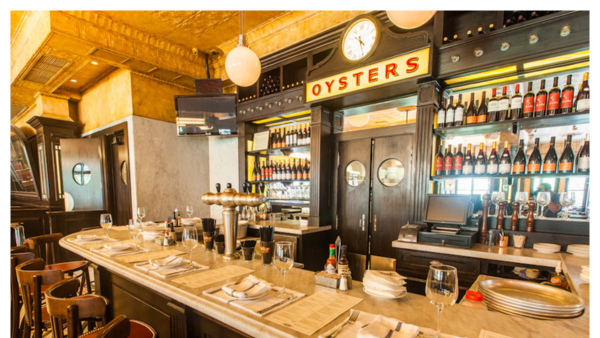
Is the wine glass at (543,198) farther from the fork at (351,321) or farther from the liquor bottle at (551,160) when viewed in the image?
the fork at (351,321)

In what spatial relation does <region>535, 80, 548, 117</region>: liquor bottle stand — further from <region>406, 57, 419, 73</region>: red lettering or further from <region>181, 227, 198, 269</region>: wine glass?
<region>181, 227, 198, 269</region>: wine glass

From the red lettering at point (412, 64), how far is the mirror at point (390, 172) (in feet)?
3.55

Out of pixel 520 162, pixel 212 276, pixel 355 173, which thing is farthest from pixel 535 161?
pixel 212 276

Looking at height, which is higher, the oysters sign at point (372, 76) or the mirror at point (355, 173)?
the oysters sign at point (372, 76)

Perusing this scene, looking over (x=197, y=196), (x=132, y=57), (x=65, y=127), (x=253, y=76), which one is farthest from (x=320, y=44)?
(x=65, y=127)

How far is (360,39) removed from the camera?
3062 mm

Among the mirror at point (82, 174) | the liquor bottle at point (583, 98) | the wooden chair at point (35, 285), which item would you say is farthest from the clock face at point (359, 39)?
the mirror at point (82, 174)

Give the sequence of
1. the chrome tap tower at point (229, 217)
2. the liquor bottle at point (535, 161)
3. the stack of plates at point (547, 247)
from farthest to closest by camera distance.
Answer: the liquor bottle at point (535, 161)
the stack of plates at point (547, 247)
the chrome tap tower at point (229, 217)

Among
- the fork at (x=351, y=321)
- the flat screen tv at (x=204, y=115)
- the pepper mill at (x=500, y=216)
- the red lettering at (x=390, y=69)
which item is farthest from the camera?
the flat screen tv at (x=204, y=115)

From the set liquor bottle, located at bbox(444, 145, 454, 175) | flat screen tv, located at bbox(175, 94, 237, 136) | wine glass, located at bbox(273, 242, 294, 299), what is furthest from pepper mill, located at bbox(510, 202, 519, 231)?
flat screen tv, located at bbox(175, 94, 237, 136)

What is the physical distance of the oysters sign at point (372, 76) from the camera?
266 centimetres

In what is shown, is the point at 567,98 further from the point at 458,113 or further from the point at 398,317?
the point at 398,317

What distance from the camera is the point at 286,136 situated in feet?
13.9

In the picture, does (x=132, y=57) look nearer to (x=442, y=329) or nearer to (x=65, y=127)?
(x=65, y=127)
